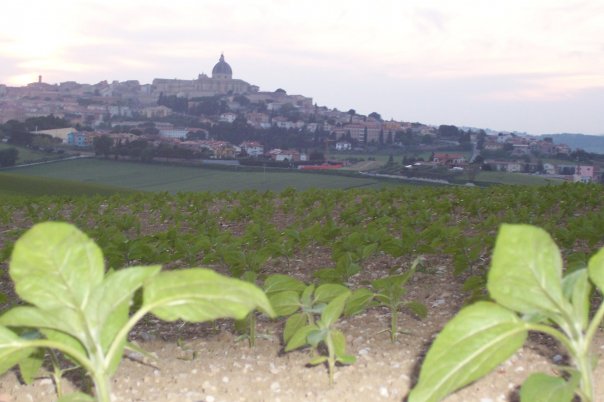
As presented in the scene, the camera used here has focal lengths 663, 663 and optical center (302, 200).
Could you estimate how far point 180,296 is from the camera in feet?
4.60

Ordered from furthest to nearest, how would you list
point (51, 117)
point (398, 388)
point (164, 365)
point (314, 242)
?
point (51, 117)
point (314, 242)
point (164, 365)
point (398, 388)

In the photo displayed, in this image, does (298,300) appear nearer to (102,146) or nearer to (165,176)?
(165,176)

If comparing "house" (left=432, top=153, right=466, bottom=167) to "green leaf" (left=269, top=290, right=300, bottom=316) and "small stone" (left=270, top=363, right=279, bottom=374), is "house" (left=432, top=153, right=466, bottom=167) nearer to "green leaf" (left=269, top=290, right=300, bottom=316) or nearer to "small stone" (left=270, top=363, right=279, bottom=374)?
"small stone" (left=270, top=363, right=279, bottom=374)

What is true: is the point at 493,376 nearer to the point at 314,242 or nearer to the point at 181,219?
the point at 314,242

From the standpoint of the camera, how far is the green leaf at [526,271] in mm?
1468

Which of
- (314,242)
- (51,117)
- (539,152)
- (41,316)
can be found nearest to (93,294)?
(41,316)

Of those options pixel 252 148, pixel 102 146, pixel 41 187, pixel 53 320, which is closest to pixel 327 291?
pixel 53 320

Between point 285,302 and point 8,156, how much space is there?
57.0 meters

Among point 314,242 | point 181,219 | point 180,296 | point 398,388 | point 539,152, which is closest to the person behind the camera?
point 180,296

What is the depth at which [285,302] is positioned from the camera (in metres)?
2.71

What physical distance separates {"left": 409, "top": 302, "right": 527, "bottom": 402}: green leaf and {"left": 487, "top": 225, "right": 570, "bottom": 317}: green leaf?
0.15 ft

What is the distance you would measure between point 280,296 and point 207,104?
113525 mm

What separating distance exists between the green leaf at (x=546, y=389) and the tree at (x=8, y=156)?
183ft

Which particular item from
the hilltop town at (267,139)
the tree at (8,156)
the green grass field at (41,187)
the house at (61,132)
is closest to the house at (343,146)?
the hilltop town at (267,139)
